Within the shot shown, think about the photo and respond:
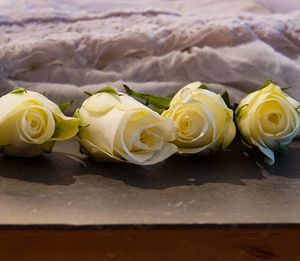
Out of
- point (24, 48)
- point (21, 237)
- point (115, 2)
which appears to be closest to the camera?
point (21, 237)

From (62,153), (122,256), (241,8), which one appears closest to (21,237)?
(122,256)

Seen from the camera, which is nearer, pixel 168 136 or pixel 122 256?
pixel 122 256

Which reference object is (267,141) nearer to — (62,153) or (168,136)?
(168,136)

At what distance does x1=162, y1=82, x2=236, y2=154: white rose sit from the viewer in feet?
2.30

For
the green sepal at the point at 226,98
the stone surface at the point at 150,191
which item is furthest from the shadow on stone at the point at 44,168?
the green sepal at the point at 226,98

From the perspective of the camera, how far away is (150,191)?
64cm

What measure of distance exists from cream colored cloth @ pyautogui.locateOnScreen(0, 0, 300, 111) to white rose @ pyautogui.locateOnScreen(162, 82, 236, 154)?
0.42ft

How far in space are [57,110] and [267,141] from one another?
0.88ft

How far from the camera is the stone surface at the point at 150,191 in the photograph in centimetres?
57

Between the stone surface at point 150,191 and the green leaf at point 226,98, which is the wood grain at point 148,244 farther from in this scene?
the green leaf at point 226,98

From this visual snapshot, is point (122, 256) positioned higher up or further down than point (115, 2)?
further down

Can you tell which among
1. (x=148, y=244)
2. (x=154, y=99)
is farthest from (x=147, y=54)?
(x=148, y=244)

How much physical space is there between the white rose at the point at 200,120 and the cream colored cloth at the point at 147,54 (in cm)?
13

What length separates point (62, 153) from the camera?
2.49 feet
